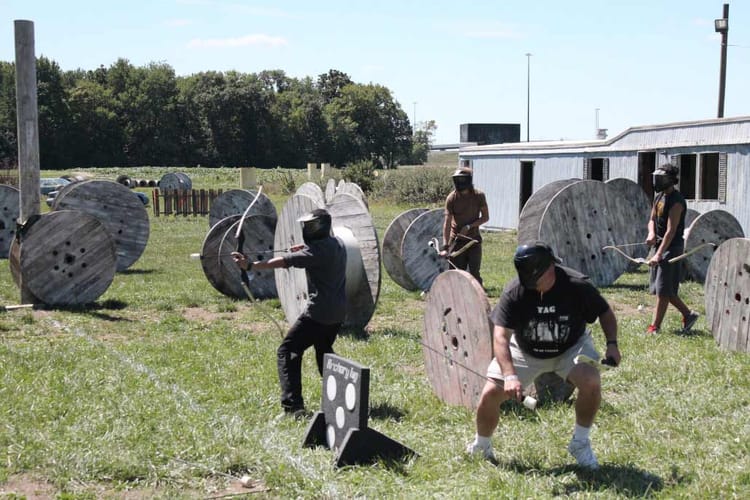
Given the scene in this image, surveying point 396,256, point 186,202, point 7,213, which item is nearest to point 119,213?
point 7,213

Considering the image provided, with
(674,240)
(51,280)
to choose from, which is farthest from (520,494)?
(51,280)

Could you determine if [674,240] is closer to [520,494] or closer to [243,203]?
[520,494]

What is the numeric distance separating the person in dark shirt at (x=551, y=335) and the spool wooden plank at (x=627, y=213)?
32.8ft

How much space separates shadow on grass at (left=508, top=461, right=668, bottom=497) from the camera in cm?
532

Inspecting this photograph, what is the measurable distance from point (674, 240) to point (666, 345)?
1.33 metres

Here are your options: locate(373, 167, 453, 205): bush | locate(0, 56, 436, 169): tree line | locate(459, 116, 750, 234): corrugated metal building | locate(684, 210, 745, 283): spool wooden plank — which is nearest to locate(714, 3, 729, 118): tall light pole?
locate(459, 116, 750, 234): corrugated metal building

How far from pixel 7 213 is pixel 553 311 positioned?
17074 mm

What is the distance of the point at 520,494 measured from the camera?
5258 mm

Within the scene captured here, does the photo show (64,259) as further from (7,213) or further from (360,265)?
(7,213)

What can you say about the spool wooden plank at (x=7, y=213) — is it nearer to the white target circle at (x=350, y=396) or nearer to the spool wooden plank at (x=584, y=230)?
the spool wooden plank at (x=584, y=230)

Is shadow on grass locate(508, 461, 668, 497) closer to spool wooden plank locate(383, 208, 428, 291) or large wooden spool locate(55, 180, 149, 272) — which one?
spool wooden plank locate(383, 208, 428, 291)

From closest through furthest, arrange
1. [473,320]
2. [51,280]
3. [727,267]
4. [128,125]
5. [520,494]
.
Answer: [520,494]
[473,320]
[727,267]
[51,280]
[128,125]

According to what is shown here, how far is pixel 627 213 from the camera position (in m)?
15.7

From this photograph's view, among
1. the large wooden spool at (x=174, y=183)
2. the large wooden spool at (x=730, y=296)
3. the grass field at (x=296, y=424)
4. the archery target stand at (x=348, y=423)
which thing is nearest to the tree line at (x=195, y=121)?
the large wooden spool at (x=174, y=183)
